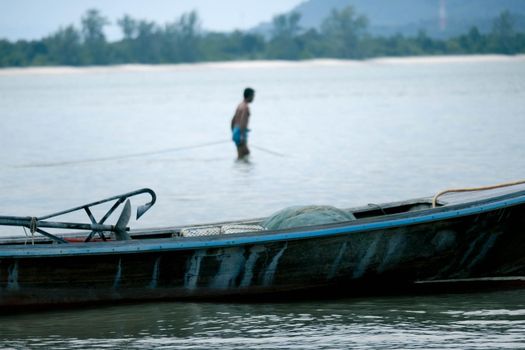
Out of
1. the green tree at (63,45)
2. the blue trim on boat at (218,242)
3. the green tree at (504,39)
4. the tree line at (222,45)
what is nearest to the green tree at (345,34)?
the tree line at (222,45)

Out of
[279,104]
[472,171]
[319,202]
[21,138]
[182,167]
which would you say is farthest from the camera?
[279,104]

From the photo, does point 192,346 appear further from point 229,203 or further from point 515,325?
point 229,203

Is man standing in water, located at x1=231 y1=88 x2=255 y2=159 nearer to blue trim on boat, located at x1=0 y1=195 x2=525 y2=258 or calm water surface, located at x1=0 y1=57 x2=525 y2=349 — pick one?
calm water surface, located at x1=0 y1=57 x2=525 y2=349

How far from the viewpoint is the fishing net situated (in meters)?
7.95

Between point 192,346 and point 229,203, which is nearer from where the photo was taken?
point 192,346

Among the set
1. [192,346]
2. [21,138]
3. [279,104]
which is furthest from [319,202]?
[279,104]

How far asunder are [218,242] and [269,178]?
31.6 feet

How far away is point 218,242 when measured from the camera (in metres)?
7.47

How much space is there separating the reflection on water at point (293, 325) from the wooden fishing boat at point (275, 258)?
0.42 ft

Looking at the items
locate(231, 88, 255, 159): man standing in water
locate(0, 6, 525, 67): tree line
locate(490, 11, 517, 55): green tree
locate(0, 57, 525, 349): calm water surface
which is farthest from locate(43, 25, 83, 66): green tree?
locate(231, 88, 255, 159): man standing in water

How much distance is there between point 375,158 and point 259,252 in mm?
12976

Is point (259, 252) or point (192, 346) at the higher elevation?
point (259, 252)

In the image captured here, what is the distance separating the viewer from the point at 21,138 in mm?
29469

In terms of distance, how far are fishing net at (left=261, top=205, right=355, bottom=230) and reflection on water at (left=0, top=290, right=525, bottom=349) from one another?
62 cm
